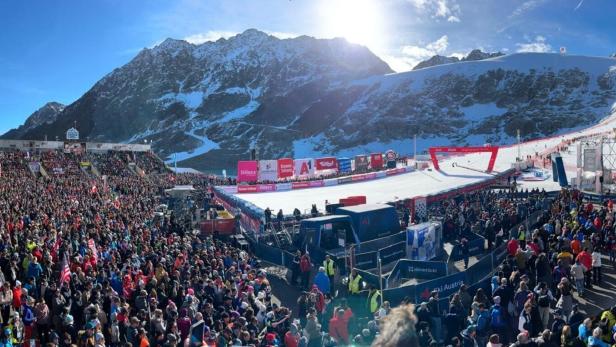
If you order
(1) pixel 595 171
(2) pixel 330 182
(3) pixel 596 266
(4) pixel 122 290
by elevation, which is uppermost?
(1) pixel 595 171

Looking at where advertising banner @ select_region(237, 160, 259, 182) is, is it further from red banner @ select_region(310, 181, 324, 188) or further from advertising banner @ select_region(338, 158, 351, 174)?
advertising banner @ select_region(338, 158, 351, 174)

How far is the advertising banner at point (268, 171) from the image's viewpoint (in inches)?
1603

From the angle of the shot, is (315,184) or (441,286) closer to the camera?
(441,286)

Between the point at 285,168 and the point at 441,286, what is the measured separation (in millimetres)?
30656

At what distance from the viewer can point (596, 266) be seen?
1305 cm

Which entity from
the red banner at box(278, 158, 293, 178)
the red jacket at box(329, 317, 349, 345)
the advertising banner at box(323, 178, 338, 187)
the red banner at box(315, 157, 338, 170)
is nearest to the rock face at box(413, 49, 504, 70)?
the red banner at box(315, 157, 338, 170)

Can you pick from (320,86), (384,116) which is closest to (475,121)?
(384,116)

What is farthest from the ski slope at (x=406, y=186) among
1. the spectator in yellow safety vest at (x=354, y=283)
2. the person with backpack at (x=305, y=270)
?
the spectator in yellow safety vest at (x=354, y=283)

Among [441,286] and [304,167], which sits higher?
[304,167]

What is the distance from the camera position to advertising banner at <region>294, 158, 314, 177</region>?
1700 inches

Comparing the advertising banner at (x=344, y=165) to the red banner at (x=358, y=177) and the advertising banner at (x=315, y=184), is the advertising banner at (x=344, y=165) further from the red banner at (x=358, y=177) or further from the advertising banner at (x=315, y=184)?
the advertising banner at (x=315, y=184)

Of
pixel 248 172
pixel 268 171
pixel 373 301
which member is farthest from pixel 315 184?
pixel 373 301

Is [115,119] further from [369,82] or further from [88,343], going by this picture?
[88,343]

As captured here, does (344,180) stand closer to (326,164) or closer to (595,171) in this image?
(326,164)
